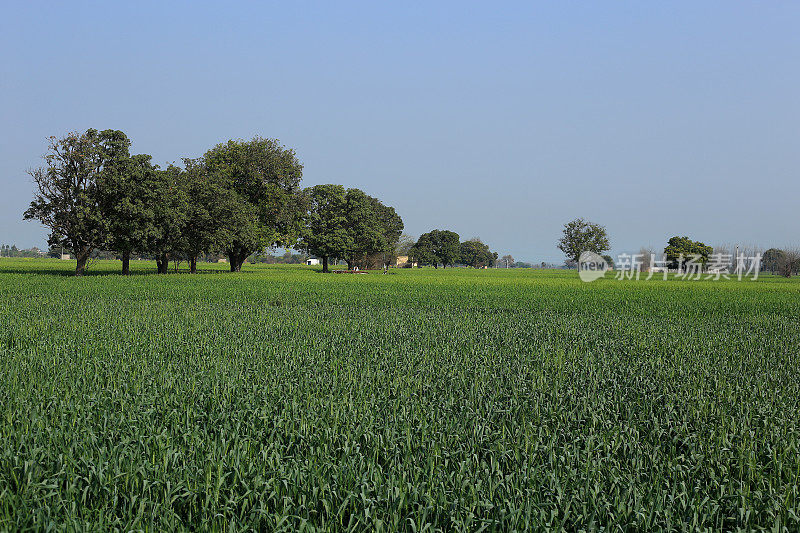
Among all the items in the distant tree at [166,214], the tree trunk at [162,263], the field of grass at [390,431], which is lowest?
the field of grass at [390,431]

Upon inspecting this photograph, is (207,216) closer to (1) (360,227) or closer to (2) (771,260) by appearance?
(1) (360,227)

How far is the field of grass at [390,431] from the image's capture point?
3.72 meters

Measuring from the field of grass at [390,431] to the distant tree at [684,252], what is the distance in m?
103

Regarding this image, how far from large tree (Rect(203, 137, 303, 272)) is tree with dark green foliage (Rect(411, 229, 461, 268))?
310ft

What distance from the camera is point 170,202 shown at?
41.2 meters

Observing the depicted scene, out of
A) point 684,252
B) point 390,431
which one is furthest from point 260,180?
point 684,252

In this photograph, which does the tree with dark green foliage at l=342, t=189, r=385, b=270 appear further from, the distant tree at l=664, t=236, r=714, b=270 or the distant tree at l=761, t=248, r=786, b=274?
the distant tree at l=761, t=248, r=786, b=274

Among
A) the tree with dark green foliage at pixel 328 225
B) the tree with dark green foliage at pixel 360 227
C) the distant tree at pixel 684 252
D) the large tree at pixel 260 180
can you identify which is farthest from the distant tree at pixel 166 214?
the distant tree at pixel 684 252

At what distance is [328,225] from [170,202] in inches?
1281

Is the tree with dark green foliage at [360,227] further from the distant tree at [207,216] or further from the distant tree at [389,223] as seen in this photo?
the distant tree at [389,223]

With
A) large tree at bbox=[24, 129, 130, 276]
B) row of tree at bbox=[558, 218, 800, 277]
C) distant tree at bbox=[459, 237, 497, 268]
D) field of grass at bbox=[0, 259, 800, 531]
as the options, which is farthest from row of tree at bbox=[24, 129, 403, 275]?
distant tree at bbox=[459, 237, 497, 268]

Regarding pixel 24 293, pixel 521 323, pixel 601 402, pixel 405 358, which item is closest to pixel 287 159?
pixel 24 293

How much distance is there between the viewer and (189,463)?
4.34m

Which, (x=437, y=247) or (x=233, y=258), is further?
(x=437, y=247)
